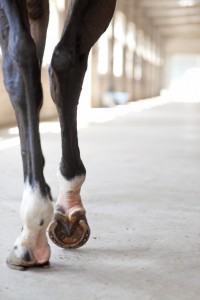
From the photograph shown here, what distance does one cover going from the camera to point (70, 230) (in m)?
1.97

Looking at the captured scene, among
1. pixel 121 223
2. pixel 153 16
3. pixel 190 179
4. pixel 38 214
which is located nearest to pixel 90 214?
pixel 121 223

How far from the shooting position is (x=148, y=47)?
2889 centimetres

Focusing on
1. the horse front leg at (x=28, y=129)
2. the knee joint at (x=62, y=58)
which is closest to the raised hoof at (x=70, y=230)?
the horse front leg at (x=28, y=129)

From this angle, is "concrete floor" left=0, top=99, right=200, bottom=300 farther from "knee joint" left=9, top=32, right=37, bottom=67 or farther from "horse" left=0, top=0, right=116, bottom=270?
"knee joint" left=9, top=32, right=37, bottom=67

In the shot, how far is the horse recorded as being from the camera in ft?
5.64

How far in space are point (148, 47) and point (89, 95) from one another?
1471 cm

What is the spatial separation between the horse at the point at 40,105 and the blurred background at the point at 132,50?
6612mm

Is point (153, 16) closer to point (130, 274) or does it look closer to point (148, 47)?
point (148, 47)

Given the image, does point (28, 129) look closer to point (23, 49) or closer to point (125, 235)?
point (23, 49)

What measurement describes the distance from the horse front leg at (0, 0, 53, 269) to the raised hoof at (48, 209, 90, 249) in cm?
20

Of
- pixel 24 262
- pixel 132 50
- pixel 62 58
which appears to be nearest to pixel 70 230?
pixel 24 262

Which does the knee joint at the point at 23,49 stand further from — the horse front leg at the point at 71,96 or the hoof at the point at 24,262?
the hoof at the point at 24,262

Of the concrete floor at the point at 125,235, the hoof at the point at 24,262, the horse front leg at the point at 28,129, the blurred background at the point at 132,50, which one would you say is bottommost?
the blurred background at the point at 132,50

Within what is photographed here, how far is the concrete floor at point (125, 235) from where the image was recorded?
1.57 m
